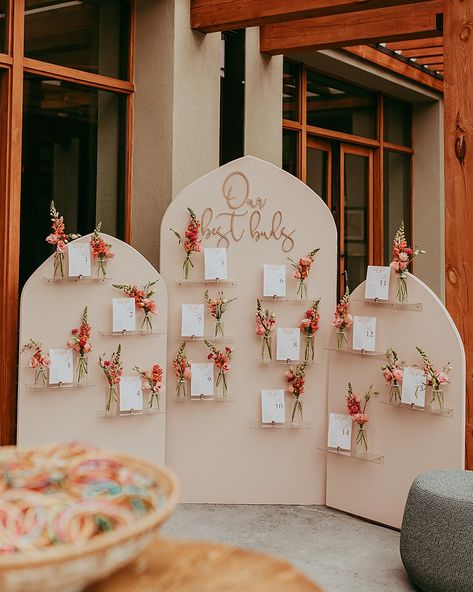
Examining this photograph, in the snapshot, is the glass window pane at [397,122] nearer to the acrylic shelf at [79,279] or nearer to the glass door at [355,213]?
the glass door at [355,213]

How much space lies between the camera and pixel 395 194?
7.99 metres

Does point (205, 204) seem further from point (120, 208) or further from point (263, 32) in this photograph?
point (263, 32)

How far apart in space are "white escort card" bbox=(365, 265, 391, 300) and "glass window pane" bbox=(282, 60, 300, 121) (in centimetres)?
274

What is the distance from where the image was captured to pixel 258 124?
5.35 metres

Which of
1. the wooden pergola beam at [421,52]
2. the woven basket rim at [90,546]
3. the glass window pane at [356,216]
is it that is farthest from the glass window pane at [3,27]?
the wooden pergola beam at [421,52]

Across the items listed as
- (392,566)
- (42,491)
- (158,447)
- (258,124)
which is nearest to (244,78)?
(258,124)

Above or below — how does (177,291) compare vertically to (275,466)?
above

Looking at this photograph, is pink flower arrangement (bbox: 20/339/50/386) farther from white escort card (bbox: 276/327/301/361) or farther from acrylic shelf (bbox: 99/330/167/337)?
white escort card (bbox: 276/327/301/361)

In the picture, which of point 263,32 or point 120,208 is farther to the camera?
point 263,32

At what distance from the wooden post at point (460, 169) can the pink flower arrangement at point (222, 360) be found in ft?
4.03

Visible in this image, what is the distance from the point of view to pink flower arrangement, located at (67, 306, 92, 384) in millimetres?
3791

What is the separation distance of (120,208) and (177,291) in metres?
0.96

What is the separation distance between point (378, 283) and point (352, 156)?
372 centimetres

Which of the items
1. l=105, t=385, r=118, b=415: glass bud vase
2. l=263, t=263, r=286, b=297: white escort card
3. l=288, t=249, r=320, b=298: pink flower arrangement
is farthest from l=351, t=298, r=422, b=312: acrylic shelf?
l=105, t=385, r=118, b=415: glass bud vase
